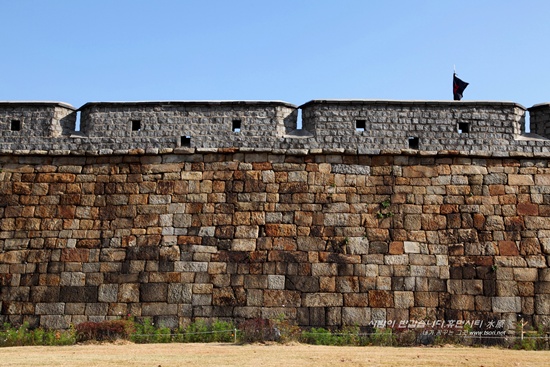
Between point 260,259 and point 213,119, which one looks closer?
point 260,259

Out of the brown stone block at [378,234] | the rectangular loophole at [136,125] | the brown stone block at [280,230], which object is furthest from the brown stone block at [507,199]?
the rectangular loophole at [136,125]

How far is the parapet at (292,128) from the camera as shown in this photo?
12328 mm

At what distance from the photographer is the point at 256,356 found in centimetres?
951

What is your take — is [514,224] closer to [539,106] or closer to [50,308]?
[539,106]

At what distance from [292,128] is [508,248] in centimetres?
425

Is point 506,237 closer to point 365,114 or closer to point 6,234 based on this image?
point 365,114

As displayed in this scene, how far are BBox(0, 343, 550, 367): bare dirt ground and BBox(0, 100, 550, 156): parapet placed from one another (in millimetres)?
3556

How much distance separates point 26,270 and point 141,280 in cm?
203

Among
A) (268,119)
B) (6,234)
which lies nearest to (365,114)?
(268,119)

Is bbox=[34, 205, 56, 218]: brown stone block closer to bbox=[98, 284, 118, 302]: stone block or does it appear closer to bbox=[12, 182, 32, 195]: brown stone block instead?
bbox=[12, 182, 32, 195]: brown stone block

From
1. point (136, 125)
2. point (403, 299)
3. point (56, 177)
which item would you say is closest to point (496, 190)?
point (403, 299)

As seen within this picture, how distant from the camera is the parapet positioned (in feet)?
40.4

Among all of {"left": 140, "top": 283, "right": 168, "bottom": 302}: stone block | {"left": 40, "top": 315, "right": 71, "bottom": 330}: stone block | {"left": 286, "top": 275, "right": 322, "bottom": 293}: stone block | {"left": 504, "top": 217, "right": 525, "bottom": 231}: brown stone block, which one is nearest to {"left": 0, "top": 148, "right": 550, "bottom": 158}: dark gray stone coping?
{"left": 504, "top": 217, "right": 525, "bottom": 231}: brown stone block

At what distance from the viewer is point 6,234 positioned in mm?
12250
